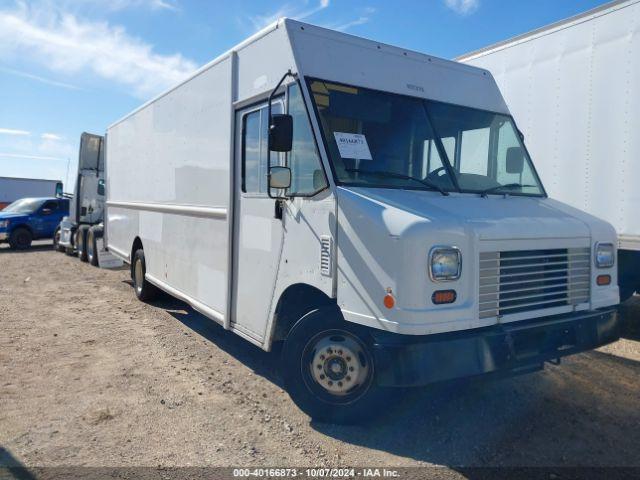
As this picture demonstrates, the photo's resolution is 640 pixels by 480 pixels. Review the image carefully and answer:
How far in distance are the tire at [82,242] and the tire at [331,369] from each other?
11665mm

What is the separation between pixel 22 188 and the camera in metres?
27.2

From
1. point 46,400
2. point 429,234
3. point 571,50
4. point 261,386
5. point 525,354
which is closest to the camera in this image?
point 429,234

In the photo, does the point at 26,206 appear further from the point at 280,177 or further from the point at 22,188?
the point at 280,177

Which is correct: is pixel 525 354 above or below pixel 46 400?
above

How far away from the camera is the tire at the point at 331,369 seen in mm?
3883

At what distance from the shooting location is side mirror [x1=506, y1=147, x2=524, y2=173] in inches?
196

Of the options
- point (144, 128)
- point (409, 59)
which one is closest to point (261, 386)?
point (409, 59)

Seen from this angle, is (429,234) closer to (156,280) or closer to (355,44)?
(355,44)

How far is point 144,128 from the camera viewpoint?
8.23 metres

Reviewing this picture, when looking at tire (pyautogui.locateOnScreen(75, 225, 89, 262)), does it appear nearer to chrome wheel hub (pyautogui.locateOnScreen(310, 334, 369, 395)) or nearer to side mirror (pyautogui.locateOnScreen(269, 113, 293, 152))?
side mirror (pyautogui.locateOnScreen(269, 113, 293, 152))

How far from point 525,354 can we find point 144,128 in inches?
264

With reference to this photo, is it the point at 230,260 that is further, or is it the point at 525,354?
the point at 230,260

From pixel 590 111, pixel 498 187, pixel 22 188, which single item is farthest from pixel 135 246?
pixel 22 188

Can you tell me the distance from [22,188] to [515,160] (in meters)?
28.3
